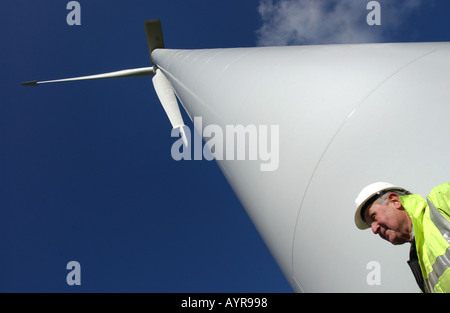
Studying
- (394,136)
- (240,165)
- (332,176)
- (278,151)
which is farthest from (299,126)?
(240,165)

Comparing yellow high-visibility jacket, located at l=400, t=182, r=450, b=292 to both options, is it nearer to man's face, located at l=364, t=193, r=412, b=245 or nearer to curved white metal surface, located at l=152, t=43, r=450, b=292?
man's face, located at l=364, t=193, r=412, b=245

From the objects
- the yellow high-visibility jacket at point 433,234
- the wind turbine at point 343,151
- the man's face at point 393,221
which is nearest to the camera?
the yellow high-visibility jacket at point 433,234

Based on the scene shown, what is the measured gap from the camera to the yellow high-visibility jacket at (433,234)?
1.75 metres

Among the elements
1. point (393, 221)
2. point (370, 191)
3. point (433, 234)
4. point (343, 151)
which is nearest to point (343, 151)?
point (343, 151)

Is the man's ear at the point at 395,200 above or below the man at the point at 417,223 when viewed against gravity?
above

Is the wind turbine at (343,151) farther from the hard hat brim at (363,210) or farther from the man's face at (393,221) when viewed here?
the man's face at (393,221)

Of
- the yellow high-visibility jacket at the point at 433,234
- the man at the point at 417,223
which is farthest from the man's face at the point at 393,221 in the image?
the yellow high-visibility jacket at the point at 433,234

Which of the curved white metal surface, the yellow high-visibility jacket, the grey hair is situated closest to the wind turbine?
the curved white metal surface

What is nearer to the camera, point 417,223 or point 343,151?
point 417,223

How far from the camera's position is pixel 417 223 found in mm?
1917

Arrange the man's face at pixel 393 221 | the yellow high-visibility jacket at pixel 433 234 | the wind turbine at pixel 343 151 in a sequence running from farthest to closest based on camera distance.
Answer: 1. the wind turbine at pixel 343 151
2. the man's face at pixel 393 221
3. the yellow high-visibility jacket at pixel 433 234

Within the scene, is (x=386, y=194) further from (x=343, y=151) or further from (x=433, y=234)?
(x=343, y=151)

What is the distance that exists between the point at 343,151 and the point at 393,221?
731mm
